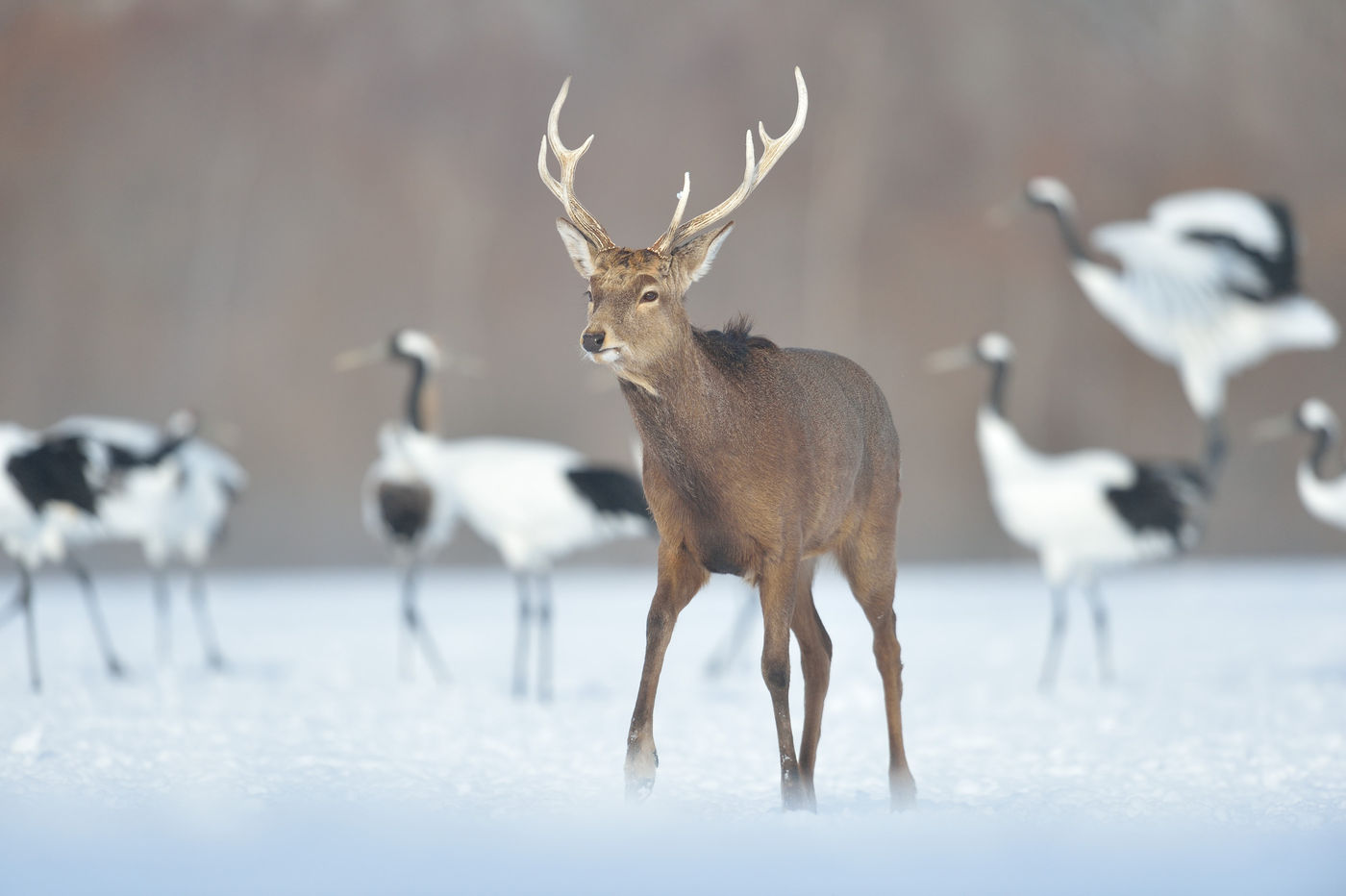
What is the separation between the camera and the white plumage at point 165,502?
7.12 meters

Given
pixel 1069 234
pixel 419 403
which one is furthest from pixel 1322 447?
pixel 419 403

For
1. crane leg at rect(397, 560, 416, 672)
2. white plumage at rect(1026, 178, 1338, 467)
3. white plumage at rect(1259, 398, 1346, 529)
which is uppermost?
white plumage at rect(1026, 178, 1338, 467)

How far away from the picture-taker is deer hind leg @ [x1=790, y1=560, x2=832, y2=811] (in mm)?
3389

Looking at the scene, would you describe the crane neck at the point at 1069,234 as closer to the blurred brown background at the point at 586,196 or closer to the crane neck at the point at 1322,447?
the crane neck at the point at 1322,447

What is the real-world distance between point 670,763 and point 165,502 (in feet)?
13.8

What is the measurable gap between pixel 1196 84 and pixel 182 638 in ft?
31.5

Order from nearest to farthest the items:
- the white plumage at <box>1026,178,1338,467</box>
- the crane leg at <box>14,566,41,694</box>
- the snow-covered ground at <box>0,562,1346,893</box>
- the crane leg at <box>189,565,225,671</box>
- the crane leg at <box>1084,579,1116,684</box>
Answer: the snow-covered ground at <box>0,562,1346,893</box> < the crane leg at <box>14,566,41,694</box> < the crane leg at <box>1084,579,1116,684</box> < the crane leg at <box>189,565,225,671</box> < the white plumage at <box>1026,178,1338,467</box>

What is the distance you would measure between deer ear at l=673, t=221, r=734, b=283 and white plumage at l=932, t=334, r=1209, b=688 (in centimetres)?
409

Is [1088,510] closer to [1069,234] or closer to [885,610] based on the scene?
[1069,234]

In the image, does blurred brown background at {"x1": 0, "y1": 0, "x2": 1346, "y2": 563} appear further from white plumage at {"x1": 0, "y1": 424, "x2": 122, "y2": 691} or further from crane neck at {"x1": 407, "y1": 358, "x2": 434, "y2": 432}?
white plumage at {"x1": 0, "y1": 424, "x2": 122, "y2": 691}

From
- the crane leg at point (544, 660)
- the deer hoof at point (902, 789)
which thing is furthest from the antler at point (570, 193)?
the crane leg at point (544, 660)

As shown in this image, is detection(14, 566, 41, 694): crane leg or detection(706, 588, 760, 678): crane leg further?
detection(706, 588, 760, 678): crane leg

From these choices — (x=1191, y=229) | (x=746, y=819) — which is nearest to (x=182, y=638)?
(x=746, y=819)

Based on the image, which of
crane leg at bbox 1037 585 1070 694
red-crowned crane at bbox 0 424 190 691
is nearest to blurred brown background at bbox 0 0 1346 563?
red-crowned crane at bbox 0 424 190 691
